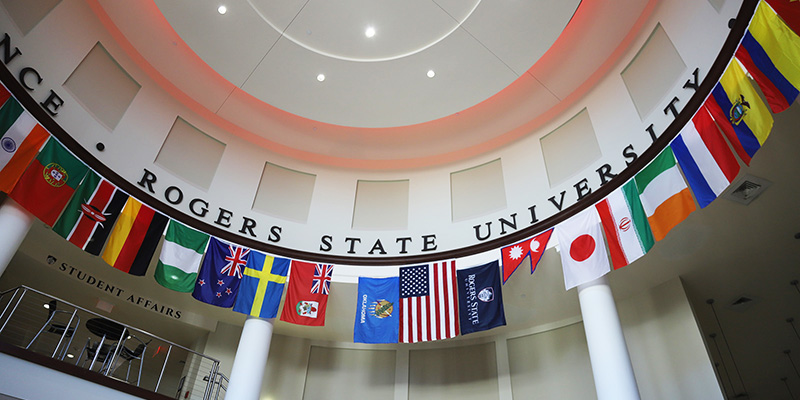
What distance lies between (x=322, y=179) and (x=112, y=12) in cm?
602

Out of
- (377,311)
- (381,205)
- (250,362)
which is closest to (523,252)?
(377,311)

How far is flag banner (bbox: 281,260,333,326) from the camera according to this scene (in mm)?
10359

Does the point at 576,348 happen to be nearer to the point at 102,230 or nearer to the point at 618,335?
the point at 618,335

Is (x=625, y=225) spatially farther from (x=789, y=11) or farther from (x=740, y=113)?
(x=789, y=11)

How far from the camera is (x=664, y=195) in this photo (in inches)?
303

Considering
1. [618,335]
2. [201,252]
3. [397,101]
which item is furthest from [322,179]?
[618,335]

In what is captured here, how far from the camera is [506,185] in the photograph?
11.7 metres

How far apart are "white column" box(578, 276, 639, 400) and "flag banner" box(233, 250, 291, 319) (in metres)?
6.38

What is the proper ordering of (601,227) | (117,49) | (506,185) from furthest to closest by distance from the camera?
(506,185), (117,49), (601,227)

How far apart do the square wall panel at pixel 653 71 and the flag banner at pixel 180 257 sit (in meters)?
9.65

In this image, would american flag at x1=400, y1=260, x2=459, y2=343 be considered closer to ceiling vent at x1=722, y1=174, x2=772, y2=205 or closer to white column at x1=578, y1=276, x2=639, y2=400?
white column at x1=578, y1=276, x2=639, y2=400

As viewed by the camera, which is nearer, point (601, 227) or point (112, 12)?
point (601, 227)

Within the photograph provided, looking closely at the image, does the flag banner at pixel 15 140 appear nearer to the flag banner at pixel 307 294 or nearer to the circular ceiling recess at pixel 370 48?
the circular ceiling recess at pixel 370 48

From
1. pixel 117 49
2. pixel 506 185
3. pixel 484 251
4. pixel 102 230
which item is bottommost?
pixel 102 230
